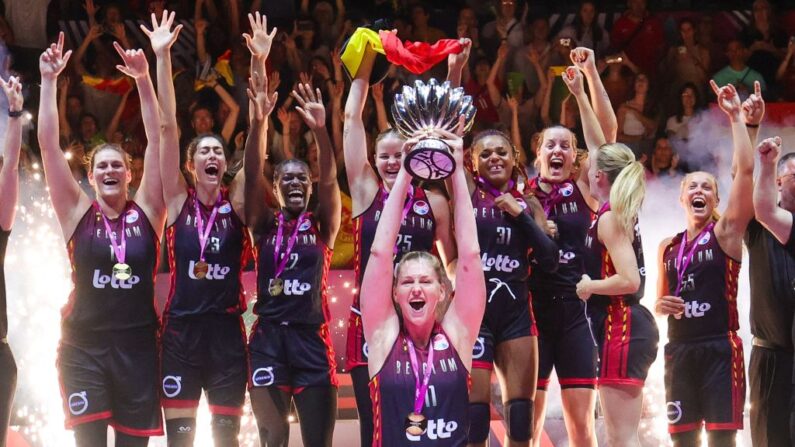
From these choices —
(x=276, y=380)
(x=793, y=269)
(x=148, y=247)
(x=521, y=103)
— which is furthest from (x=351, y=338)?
(x=521, y=103)

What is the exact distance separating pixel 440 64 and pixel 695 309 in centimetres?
450

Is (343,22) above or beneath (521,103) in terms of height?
above

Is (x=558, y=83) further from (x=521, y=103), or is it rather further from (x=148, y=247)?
(x=148, y=247)

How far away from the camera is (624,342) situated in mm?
5645

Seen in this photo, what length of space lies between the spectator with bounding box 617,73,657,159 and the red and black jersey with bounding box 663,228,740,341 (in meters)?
3.52

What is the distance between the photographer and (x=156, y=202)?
5.59 m

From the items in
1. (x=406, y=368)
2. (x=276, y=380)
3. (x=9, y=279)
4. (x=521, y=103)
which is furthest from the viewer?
(x=521, y=103)

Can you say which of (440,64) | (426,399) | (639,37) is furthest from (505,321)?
(639,37)

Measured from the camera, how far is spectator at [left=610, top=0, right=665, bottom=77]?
9891 millimetres

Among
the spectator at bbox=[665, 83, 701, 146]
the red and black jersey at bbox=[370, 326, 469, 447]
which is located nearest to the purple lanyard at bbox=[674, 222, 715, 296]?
the red and black jersey at bbox=[370, 326, 469, 447]

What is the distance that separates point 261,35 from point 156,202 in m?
0.98

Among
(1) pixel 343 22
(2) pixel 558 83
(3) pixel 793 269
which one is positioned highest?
(1) pixel 343 22

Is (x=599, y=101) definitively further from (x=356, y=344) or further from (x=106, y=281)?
(x=106, y=281)

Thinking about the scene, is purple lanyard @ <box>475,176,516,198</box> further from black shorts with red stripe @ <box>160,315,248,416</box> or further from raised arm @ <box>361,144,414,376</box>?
black shorts with red stripe @ <box>160,315,248,416</box>
